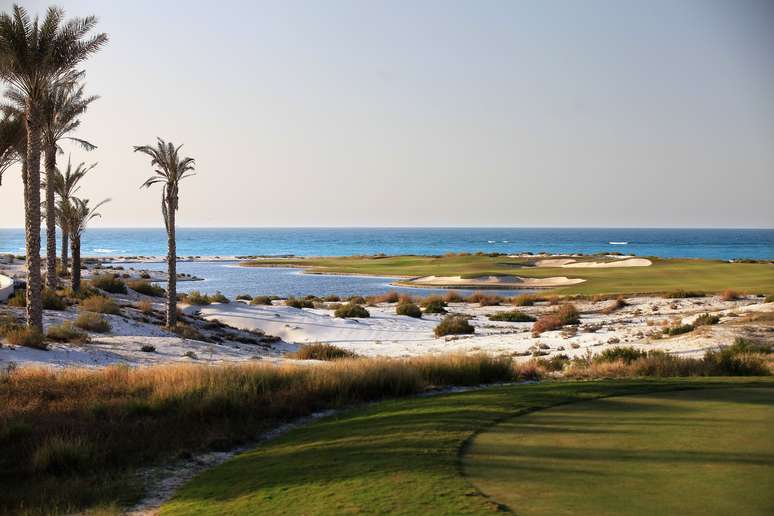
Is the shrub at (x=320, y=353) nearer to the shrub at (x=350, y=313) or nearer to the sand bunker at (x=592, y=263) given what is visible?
the shrub at (x=350, y=313)

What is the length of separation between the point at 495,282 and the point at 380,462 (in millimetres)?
59564

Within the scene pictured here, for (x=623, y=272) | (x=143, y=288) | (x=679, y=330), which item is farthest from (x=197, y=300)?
(x=623, y=272)

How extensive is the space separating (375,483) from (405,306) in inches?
1257

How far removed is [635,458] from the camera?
279 inches

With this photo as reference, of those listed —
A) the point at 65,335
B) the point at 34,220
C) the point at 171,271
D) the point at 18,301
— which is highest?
the point at 34,220

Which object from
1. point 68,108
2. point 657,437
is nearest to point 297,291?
point 68,108

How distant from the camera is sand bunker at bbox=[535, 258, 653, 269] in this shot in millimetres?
76188

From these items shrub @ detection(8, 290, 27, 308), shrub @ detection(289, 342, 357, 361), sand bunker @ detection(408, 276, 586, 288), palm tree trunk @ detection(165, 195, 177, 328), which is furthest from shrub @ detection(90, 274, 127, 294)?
sand bunker @ detection(408, 276, 586, 288)

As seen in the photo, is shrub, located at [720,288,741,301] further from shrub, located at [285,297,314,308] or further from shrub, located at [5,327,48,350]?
shrub, located at [5,327,48,350]

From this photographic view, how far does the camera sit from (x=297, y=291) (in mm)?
55375

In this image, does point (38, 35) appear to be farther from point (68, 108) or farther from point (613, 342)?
point (613, 342)

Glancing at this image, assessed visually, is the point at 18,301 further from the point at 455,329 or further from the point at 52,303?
the point at 455,329

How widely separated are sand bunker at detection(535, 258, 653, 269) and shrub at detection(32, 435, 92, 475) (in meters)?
71.0

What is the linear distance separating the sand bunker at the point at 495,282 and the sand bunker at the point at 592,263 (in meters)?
14.5
